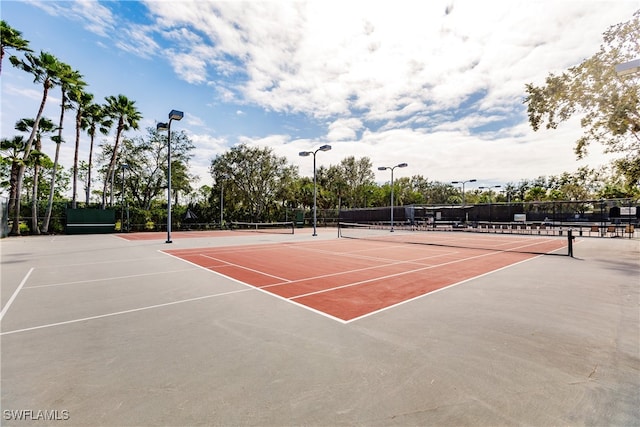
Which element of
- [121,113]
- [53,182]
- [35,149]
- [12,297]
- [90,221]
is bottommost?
[12,297]

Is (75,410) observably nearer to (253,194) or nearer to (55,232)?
(55,232)

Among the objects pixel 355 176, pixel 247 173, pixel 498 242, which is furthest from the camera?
pixel 355 176

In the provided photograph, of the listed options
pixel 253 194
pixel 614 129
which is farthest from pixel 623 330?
pixel 253 194

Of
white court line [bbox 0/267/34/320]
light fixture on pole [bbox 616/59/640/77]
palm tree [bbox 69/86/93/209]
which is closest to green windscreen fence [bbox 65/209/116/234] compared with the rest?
palm tree [bbox 69/86/93/209]

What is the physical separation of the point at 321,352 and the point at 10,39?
110ft

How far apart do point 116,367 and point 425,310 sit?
4.88 metres

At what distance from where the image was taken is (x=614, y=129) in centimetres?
1817

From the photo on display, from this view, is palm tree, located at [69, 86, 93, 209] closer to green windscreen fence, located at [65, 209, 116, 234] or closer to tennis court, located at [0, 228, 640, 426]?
green windscreen fence, located at [65, 209, 116, 234]

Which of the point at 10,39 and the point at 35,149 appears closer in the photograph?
the point at 10,39

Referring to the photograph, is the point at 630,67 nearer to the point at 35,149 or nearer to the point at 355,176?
the point at 35,149

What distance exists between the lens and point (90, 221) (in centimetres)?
3094

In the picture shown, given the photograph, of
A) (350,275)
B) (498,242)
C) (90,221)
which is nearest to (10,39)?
(90,221)

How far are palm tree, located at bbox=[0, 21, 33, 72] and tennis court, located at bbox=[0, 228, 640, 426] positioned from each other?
25027mm

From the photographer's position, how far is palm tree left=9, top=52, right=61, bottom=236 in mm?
25703
